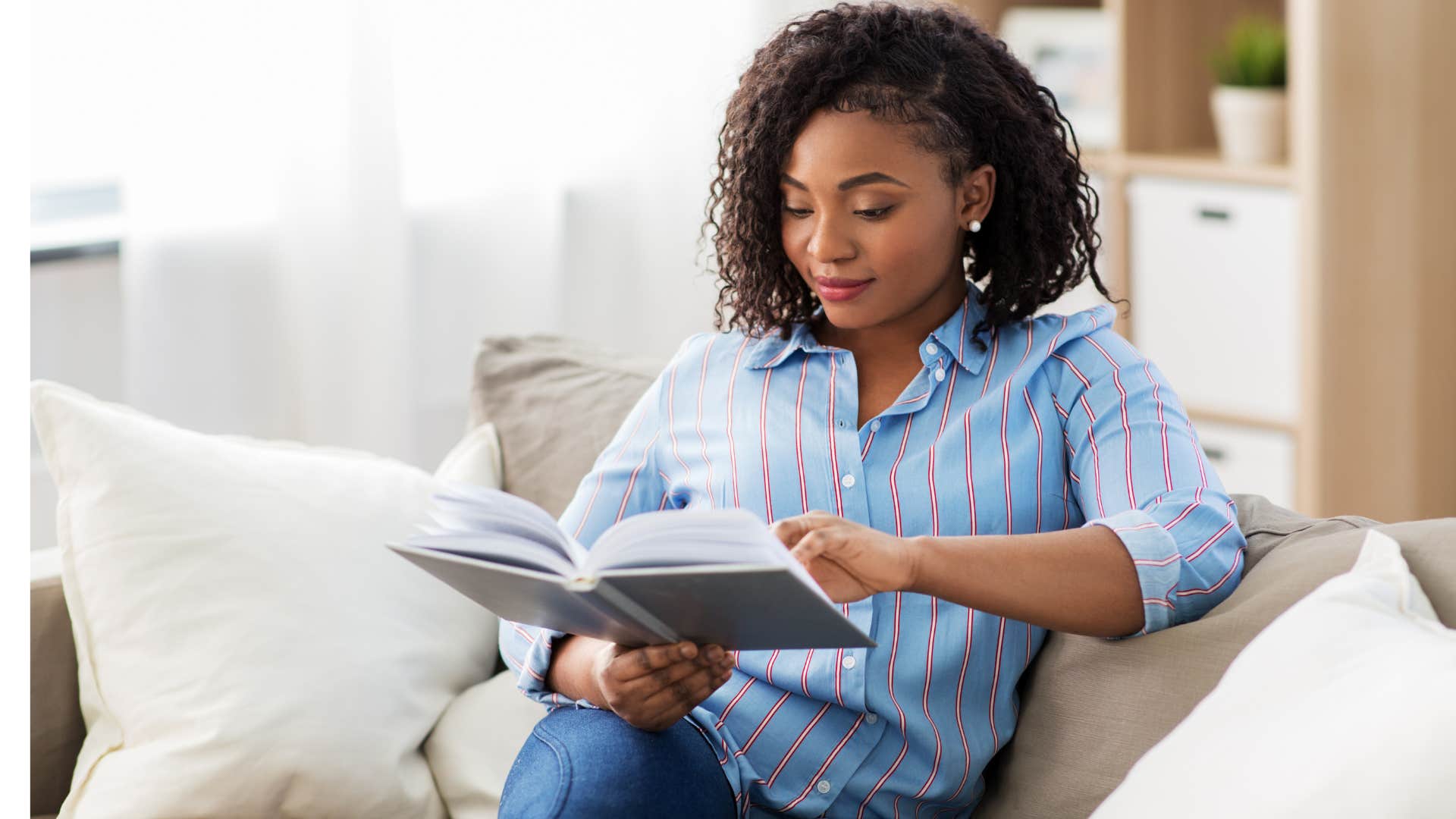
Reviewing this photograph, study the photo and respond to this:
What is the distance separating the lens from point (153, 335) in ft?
7.70

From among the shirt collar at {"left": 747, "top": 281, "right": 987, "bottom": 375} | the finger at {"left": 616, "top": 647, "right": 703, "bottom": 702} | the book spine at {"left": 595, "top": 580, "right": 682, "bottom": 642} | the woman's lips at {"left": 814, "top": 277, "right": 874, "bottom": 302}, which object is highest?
the woman's lips at {"left": 814, "top": 277, "right": 874, "bottom": 302}

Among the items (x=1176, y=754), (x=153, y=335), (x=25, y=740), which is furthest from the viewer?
(x=153, y=335)

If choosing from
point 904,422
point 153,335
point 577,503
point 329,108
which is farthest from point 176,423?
point 904,422

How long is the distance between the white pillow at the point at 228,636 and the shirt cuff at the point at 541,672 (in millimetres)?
248

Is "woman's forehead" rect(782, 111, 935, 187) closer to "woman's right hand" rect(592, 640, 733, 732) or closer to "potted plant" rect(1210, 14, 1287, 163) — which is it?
"woman's right hand" rect(592, 640, 733, 732)

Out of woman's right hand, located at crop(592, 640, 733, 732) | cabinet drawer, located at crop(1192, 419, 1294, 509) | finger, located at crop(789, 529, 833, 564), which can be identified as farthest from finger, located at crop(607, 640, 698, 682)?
cabinet drawer, located at crop(1192, 419, 1294, 509)

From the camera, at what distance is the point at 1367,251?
253 cm

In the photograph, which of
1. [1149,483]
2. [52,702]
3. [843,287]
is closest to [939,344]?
[843,287]

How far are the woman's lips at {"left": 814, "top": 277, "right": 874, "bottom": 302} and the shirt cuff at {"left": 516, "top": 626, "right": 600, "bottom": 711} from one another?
34cm

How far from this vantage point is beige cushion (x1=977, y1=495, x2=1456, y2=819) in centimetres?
115

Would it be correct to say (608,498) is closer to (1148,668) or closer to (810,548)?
(810,548)

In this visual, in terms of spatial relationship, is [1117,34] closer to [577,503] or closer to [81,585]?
[577,503]

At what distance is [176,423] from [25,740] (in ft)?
4.24

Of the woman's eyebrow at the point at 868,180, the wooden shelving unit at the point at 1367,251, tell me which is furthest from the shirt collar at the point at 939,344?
the wooden shelving unit at the point at 1367,251
